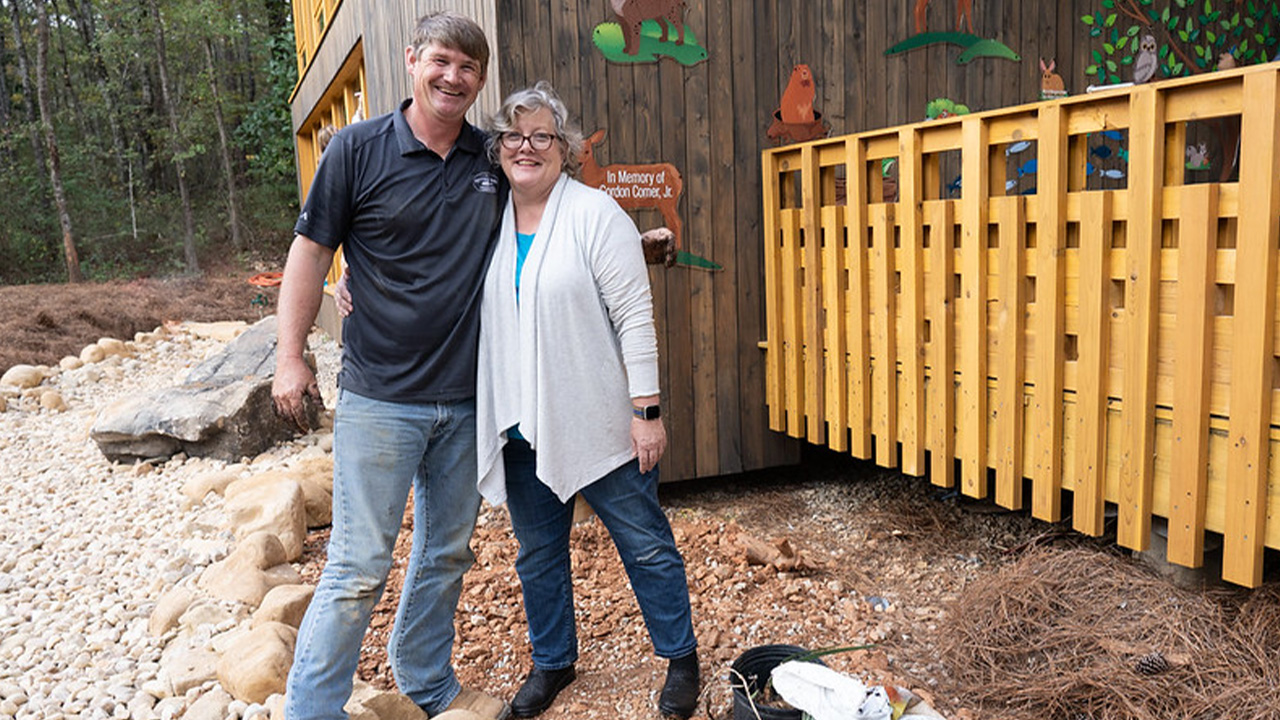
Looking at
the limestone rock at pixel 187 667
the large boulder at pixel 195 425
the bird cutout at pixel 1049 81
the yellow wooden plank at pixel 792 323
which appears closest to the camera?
the limestone rock at pixel 187 667

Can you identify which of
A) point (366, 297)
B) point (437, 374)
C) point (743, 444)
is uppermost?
point (366, 297)

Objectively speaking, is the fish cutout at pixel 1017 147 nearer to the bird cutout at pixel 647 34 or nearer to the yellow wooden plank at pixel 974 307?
the yellow wooden plank at pixel 974 307

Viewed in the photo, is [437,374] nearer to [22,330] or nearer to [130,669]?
[130,669]

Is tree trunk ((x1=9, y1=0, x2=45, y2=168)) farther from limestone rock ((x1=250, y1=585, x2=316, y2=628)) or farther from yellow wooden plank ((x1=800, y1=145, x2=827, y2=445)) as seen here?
yellow wooden plank ((x1=800, y1=145, x2=827, y2=445))

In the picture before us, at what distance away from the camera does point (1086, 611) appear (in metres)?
2.97

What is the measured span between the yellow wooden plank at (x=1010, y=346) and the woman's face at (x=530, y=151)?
5.41 feet

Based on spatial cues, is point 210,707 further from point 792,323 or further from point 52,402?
point 52,402

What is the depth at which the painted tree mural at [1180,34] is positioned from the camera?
17.7 ft

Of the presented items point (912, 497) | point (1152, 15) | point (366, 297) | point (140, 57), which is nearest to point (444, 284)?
point (366, 297)

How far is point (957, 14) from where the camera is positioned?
503cm

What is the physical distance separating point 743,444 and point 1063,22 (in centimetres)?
299

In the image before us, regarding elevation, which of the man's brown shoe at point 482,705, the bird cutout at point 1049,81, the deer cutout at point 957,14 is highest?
the deer cutout at point 957,14

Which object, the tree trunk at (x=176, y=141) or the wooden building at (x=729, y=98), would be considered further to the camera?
the tree trunk at (x=176, y=141)

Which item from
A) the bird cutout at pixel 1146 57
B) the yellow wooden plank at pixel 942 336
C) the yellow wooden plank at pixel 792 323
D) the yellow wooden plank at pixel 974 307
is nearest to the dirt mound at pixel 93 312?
the yellow wooden plank at pixel 792 323
